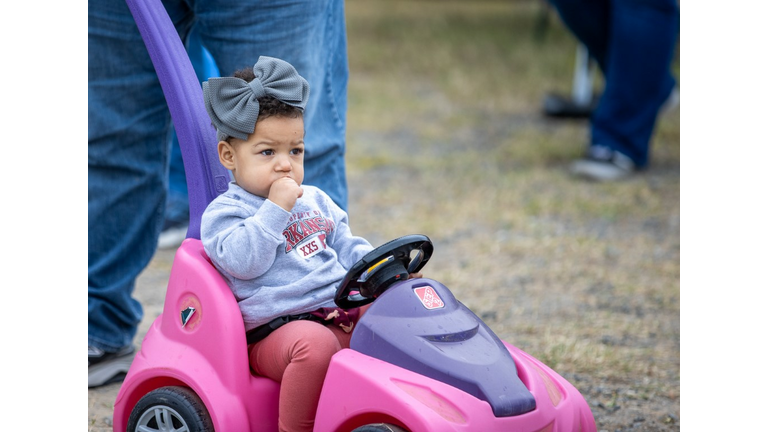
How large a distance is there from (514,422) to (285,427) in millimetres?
422

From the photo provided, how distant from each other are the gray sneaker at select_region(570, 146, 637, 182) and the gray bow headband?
3.27 meters

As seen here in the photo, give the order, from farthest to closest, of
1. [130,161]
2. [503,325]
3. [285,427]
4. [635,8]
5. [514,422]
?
[635,8], [503,325], [130,161], [285,427], [514,422]

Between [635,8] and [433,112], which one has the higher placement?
[635,8]

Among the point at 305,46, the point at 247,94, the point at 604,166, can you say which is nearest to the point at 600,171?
the point at 604,166

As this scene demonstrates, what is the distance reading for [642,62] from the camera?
456cm

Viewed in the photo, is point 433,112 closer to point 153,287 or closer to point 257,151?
point 153,287

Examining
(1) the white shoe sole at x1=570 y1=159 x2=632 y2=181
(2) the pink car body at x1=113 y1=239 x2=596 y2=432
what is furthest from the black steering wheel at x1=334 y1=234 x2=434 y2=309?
(1) the white shoe sole at x1=570 y1=159 x2=632 y2=181

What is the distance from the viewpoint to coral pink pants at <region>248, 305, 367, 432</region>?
1566 mm

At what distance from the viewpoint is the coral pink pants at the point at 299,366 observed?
1.57m

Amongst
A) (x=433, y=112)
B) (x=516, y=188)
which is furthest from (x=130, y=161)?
(x=433, y=112)

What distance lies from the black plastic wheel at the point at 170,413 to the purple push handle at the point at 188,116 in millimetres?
324

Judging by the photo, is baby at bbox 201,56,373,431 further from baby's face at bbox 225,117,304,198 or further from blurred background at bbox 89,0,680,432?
blurred background at bbox 89,0,680,432

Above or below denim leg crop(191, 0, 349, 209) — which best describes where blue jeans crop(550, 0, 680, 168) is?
below

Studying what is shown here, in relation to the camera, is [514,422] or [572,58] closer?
[514,422]
